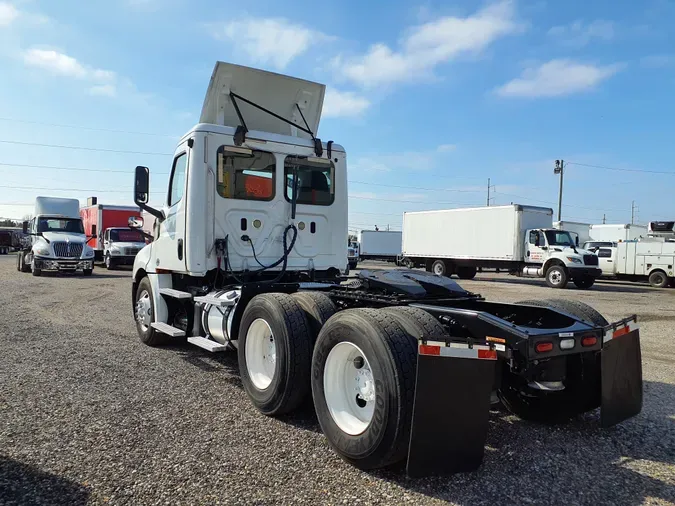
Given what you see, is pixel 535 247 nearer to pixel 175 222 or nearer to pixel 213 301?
pixel 175 222

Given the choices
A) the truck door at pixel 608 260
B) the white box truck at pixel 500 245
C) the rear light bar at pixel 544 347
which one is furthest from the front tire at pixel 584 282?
the rear light bar at pixel 544 347

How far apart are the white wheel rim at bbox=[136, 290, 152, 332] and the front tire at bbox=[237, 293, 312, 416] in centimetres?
274

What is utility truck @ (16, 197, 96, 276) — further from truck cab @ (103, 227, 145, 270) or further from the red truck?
the red truck

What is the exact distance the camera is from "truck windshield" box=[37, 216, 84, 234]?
21.6 meters

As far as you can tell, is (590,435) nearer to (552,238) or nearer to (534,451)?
(534,451)

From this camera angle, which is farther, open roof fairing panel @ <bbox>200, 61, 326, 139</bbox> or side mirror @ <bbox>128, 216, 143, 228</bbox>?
side mirror @ <bbox>128, 216, 143, 228</bbox>

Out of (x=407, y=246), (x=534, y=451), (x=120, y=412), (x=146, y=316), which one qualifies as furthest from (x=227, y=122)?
(x=407, y=246)

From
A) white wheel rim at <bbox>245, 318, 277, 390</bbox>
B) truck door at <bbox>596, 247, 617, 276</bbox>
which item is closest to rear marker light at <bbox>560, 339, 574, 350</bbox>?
white wheel rim at <bbox>245, 318, 277, 390</bbox>

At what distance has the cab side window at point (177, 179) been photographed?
20.4ft

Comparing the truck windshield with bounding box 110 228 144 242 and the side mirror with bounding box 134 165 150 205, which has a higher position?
the side mirror with bounding box 134 165 150 205

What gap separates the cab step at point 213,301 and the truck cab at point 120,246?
67.2 ft

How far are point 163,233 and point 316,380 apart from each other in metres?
3.77

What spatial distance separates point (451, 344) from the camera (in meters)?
3.05

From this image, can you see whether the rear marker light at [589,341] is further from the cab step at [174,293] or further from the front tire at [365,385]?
the cab step at [174,293]
